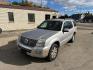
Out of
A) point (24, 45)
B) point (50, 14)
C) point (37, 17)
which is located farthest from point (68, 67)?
point (50, 14)

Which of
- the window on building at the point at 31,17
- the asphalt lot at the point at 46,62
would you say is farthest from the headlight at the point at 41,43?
the window on building at the point at 31,17

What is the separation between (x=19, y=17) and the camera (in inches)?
673

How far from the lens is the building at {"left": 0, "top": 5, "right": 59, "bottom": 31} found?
1559cm

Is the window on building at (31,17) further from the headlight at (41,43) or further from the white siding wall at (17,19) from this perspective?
the headlight at (41,43)

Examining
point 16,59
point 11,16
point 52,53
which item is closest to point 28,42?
point 16,59

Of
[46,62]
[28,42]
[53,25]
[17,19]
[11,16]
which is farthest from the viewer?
[17,19]

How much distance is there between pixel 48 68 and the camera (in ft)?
16.8

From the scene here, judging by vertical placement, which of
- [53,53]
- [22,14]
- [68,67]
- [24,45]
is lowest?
[68,67]

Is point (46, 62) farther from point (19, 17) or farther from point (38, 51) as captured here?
point (19, 17)

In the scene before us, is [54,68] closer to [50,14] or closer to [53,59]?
[53,59]

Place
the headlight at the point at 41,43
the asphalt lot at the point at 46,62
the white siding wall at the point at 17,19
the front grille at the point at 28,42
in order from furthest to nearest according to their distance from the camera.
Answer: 1. the white siding wall at the point at 17,19
2. the front grille at the point at 28,42
3. the headlight at the point at 41,43
4. the asphalt lot at the point at 46,62

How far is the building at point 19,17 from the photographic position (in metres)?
15.6

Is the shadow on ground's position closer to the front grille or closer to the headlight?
the front grille

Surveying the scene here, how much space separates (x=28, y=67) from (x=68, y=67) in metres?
1.66
